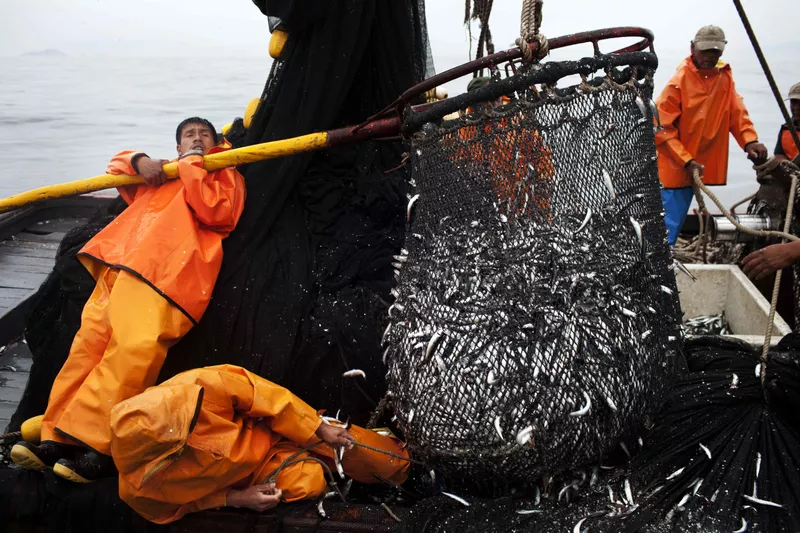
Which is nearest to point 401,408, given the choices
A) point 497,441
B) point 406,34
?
point 497,441

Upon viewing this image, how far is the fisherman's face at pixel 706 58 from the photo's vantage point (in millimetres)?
4961

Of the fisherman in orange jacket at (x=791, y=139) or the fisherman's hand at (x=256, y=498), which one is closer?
the fisherman's hand at (x=256, y=498)

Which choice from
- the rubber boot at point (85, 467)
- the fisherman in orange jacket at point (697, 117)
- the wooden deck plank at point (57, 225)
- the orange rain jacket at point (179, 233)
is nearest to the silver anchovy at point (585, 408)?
the orange rain jacket at point (179, 233)

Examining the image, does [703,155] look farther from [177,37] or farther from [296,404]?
[177,37]

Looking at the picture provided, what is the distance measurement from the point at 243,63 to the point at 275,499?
15241 mm

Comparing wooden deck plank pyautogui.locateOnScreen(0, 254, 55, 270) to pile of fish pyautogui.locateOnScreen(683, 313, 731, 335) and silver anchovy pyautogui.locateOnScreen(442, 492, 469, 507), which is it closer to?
silver anchovy pyautogui.locateOnScreen(442, 492, 469, 507)

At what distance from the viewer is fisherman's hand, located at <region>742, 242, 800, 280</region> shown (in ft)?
8.54

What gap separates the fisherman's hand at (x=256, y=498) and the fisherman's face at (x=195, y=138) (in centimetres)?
153

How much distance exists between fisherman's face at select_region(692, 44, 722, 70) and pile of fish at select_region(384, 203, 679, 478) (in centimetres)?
366

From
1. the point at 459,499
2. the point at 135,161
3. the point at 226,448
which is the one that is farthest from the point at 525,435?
the point at 135,161

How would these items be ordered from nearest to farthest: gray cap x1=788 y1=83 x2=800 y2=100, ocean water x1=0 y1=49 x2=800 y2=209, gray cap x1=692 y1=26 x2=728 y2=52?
gray cap x1=692 y1=26 x2=728 y2=52 → gray cap x1=788 y1=83 x2=800 y2=100 → ocean water x1=0 y1=49 x2=800 y2=209

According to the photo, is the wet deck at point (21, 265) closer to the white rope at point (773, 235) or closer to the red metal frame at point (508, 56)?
the red metal frame at point (508, 56)

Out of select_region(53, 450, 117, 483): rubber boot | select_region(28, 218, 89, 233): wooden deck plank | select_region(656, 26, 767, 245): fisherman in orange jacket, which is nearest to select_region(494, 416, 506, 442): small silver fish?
select_region(53, 450, 117, 483): rubber boot

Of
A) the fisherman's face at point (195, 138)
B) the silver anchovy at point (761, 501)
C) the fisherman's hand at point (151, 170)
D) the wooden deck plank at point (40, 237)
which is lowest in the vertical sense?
the silver anchovy at point (761, 501)
